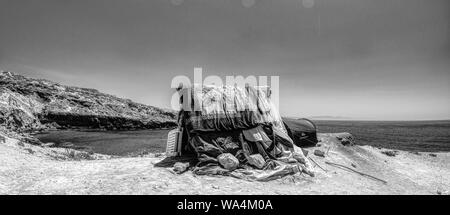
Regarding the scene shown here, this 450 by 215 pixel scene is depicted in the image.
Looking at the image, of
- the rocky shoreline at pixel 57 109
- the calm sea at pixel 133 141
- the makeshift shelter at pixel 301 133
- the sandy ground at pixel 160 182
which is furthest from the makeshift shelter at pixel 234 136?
the rocky shoreline at pixel 57 109

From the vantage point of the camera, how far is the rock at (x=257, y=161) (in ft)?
28.7

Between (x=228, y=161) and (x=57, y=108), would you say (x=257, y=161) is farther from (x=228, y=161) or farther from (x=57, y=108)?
(x=57, y=108)

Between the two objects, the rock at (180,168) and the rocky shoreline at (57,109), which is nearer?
the rock at (180,168)

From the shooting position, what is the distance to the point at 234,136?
9.79m

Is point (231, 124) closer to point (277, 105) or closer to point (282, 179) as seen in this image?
point (282, 179)

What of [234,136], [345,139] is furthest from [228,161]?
[345,139]

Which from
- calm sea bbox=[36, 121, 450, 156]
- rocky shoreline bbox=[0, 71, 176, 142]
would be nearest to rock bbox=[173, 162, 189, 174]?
calm sea bbox=[36, 121, 450, 156]

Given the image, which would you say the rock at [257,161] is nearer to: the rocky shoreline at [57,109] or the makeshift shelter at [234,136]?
the makeshift shelter at [234,136]

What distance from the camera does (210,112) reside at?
32.2 feet

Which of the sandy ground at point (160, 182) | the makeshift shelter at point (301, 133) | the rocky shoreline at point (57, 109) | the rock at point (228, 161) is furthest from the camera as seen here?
the rocky shoreline at point (57, 109)

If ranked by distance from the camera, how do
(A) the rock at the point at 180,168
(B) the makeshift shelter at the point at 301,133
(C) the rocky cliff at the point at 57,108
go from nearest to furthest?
(A) the rock at the point at 180,168 → (B) the makeshift shelter at the point at 301,133 → (C) the rocky cliff at the point at 57,108

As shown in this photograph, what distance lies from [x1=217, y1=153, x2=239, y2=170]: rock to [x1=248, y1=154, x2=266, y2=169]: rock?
65 cm

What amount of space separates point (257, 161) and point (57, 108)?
55.2m
